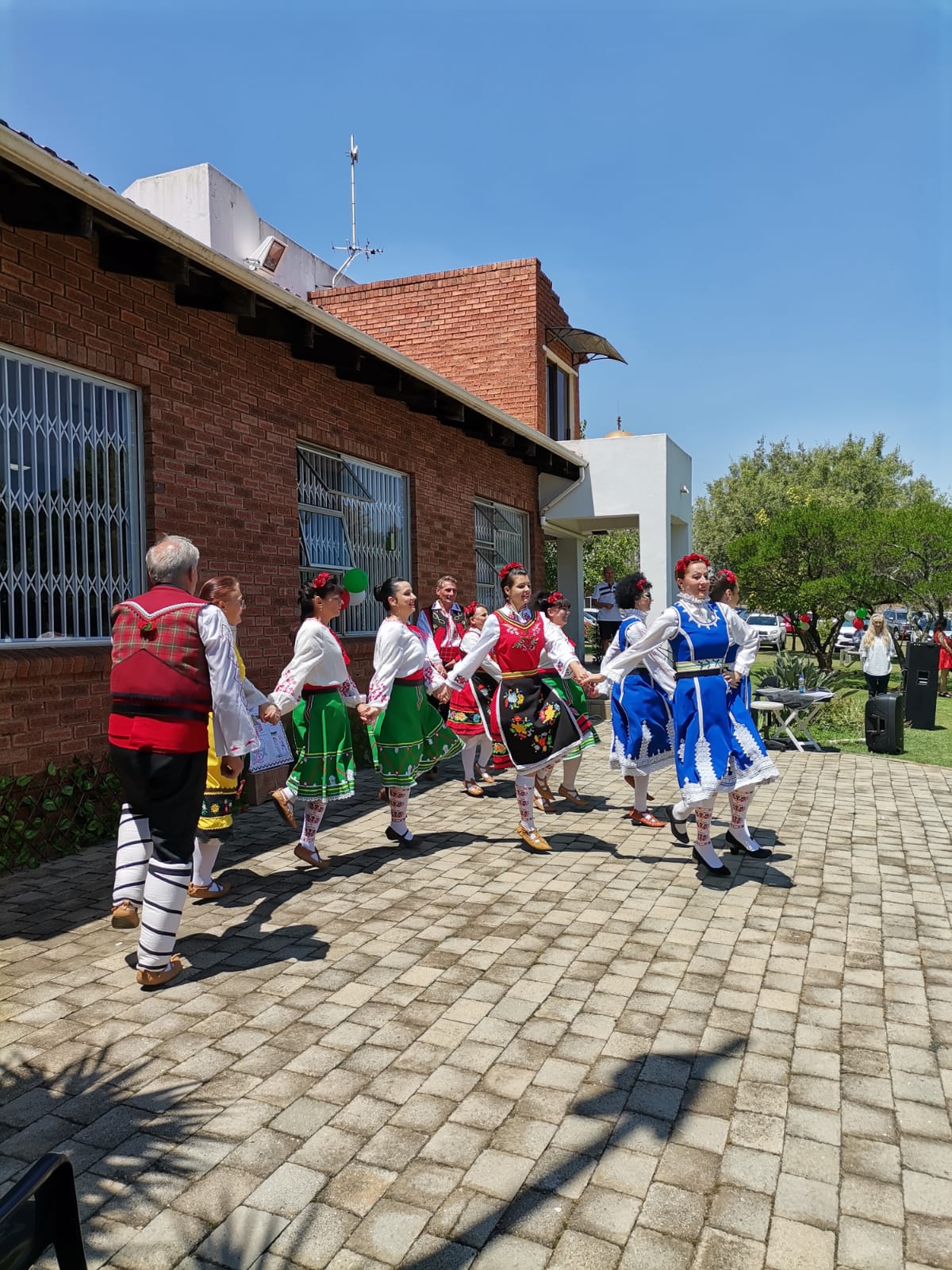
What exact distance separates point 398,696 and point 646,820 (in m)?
2.26

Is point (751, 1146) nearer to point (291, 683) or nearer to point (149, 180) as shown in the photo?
point (291, 683)

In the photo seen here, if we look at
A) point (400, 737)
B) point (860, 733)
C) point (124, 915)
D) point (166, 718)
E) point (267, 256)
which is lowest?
point (860, 733)

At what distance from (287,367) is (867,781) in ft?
22.8

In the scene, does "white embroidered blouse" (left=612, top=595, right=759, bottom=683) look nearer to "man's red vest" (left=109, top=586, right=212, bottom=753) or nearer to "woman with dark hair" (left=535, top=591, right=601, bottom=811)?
"woman with dark hair" (left=535, top=591, right=601, bottom=811)

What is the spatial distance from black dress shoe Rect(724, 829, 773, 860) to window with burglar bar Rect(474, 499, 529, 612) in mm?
7195

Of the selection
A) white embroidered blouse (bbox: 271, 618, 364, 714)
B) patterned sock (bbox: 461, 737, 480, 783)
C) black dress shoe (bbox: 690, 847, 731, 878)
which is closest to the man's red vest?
white embroidered blouse (bbox: 271, 618, 364, 714)

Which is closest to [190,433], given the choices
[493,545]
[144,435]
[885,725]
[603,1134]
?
[144,435]

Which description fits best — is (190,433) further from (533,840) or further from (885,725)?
(885,725)

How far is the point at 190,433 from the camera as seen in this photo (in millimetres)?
7152

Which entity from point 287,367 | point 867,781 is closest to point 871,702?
point 867,781

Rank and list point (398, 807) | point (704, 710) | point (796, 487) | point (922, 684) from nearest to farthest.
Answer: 1. point (704, 710)
2. point (398, 807)
3. point (922, 684)
4. point (796, 487)

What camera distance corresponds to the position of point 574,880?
211 inches

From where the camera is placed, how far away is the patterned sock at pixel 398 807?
19.7 ft

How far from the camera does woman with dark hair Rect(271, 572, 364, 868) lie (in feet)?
17.3
